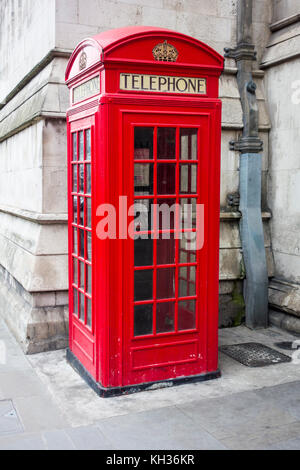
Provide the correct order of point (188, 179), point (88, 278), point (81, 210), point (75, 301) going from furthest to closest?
point (75, 301), point (81, 210), point (88, 278), point (188, 179)

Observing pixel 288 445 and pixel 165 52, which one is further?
pixel 165 52

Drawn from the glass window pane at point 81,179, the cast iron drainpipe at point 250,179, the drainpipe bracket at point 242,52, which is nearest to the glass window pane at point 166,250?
the glass window pane at point 81,179

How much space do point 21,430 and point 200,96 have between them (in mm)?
3314

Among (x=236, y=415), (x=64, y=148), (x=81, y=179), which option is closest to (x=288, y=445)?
(x=236, y=415)

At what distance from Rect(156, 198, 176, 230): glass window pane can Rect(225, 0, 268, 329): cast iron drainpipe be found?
234cm

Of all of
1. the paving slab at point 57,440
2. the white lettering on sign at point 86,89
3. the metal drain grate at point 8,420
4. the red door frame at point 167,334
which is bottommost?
the metal drain grate at point 8,420

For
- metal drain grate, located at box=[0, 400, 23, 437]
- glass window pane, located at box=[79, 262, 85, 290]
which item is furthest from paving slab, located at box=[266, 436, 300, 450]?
glass window pane, located at box=[79, 262, 85, 290]

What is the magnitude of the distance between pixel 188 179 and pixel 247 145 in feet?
7.63

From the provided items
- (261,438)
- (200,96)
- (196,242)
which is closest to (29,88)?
(200,96)

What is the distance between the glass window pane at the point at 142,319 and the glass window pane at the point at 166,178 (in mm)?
1095

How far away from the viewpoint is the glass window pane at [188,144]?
4984 mm

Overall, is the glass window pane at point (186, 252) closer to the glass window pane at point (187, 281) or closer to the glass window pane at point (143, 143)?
the glass window pane at point (187, 281)

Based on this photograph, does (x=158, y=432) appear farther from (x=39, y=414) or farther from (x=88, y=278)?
(x=88, y=278)

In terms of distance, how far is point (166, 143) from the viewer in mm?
4914
